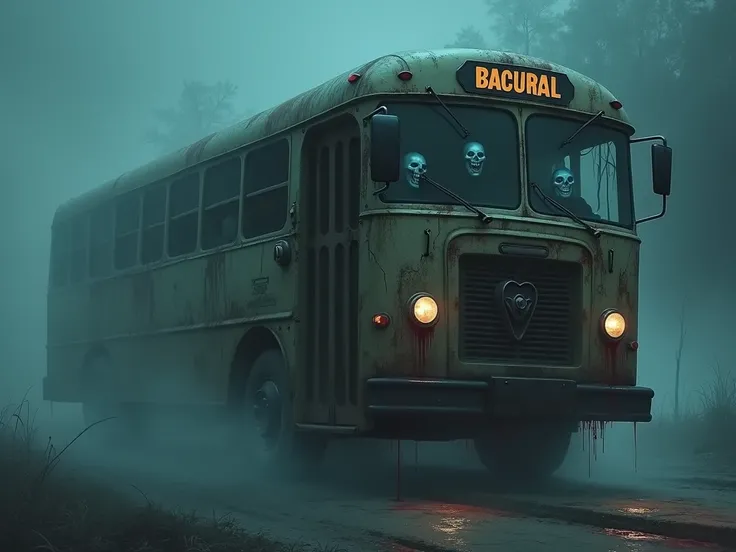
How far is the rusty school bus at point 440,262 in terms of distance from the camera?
31.0 ft

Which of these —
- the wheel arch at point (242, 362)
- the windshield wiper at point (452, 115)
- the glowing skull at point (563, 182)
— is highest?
the windshield wiper at point (452, 115)

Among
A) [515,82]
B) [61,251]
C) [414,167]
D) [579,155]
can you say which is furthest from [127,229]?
[579,155]

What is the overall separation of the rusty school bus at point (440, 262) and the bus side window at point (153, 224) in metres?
2.25

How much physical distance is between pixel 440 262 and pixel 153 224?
5467 millimetres

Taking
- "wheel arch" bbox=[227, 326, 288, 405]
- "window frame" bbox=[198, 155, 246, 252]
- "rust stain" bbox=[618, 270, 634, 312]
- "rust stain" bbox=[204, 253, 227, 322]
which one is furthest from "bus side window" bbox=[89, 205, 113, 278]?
"rust stain" bbox=[618, 270, 634, 312]

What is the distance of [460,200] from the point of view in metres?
9.64

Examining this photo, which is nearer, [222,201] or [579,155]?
[579,155]

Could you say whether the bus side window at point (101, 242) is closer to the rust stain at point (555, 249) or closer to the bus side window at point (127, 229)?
the bus side window at point (127, 229)

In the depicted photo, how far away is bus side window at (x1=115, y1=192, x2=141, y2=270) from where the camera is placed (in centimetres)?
1479

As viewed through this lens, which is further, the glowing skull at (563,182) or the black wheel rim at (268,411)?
the black wheel rim at (268,411)

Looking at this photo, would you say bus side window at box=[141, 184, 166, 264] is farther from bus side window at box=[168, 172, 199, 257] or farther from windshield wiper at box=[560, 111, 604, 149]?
windshield wiper at box=[560, 111, 604, 149]

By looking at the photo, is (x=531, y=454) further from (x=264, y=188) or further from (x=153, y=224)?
(x=153, y=224)

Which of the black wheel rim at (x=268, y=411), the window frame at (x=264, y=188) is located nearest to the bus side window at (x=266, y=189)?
the window frame at (x=264, y=188)

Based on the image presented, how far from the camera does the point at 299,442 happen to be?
10648 mm
